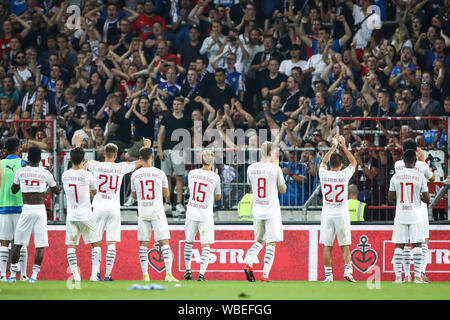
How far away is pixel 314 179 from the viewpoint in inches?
664

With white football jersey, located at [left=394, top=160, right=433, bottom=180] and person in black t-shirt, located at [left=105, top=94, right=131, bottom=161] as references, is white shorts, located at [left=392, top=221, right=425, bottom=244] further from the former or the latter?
person in black t-shirt, located at [left=105, top=94, right=131, bottom=161]

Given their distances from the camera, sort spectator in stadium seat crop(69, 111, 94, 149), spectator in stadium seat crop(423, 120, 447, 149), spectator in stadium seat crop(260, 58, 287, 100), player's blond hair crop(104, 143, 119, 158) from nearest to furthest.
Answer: player's blond hair crop(104, 143, 119, 158) → spectator in stadium seat crop(423, 120, 447, 149) → spectator in stadium seat crop(69, 111, 94, 149) → spectator in stadium seat crop(260, 58, 287, 100)

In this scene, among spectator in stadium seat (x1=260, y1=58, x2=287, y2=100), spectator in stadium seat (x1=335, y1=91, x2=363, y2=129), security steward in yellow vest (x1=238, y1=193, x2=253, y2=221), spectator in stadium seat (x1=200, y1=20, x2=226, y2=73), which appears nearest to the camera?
security steward in yellow vest (x1=238, y1=193, x2=253, y2=221)

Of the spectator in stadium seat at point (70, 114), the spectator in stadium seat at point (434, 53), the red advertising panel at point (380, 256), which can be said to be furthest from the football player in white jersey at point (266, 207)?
the spectator in stadium seat at point (70, 114)

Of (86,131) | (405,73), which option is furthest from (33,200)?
(405,73)

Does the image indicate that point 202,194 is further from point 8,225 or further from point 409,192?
point 409,192

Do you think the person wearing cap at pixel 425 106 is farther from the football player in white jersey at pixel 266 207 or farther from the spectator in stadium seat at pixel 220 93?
the football player in white jersey at pixel 266 207

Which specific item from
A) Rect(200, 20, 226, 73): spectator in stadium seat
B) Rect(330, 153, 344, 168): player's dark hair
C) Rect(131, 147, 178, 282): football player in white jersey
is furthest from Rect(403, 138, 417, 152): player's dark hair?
Rect(200, 20, 226, 73): spectator in stadium seat

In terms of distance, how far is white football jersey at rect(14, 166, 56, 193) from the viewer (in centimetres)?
1484

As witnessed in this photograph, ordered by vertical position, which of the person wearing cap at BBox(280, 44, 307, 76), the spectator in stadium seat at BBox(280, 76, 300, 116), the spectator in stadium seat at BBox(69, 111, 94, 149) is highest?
the person wearing cap at BBox(280, 44, 307, 76)

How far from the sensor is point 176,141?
18469mm

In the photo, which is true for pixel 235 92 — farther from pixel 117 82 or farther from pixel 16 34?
pixel 16 34

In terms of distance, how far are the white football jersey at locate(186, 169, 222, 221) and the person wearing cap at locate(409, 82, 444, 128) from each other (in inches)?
209

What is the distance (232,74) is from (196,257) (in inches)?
213
